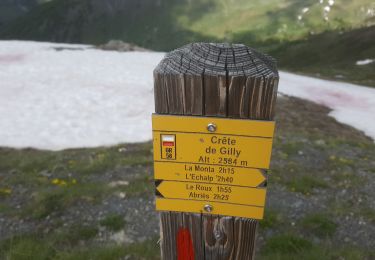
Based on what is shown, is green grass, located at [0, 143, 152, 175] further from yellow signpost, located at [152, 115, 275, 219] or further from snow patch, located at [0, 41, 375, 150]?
yellow signpost, located at [152, 115, 275, 219]

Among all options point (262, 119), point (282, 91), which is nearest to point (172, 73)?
point (262, 119)

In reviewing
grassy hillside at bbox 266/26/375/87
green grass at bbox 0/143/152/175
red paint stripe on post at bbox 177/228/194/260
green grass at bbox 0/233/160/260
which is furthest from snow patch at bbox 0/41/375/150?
grassy hillside at bbox 266/26/375/87

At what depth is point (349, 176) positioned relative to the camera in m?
11.9

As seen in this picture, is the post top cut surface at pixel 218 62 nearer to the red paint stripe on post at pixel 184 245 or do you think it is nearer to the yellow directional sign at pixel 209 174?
the yellow directional sign at pixel 209 174

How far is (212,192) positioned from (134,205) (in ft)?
21.1

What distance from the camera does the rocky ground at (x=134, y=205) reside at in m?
8.01

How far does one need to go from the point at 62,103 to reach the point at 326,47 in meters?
78.7

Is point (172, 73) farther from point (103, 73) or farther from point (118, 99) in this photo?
point (103, 73)

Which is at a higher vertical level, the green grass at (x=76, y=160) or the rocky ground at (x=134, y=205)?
the green grass at (x=76, y=160)

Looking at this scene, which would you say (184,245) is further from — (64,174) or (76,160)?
(76,160)

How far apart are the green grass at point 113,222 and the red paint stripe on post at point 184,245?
17.0ft

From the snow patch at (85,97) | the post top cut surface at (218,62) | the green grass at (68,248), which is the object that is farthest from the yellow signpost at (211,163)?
the snow patch at (85,97)

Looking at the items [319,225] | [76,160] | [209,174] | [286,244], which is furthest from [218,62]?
[76,160]

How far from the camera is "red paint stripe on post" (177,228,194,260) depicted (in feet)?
12.7
